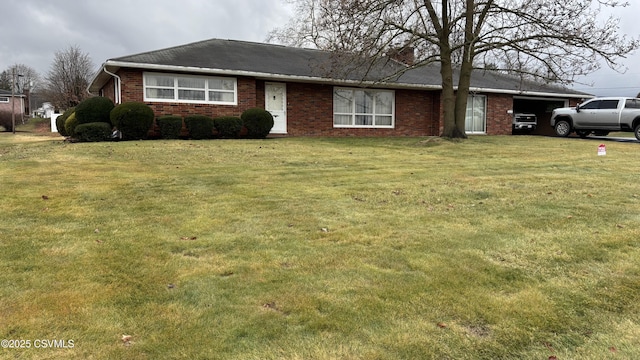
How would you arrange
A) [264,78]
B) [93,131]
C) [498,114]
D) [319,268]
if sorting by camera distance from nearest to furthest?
1. [319,268]
2. [93,131]
3. [264,78]
4. [498,114]

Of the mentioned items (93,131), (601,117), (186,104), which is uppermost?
(186,104)

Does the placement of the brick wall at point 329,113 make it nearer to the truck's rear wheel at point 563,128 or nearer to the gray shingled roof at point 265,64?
the gray shingled roof at point 265,64

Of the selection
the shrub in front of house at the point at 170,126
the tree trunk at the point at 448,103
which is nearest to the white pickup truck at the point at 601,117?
the tree trunk at the point at 448,103

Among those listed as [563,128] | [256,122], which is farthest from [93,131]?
[563,128]

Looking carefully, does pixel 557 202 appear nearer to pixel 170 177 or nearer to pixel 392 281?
pixel 392 281

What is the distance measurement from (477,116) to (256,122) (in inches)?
503

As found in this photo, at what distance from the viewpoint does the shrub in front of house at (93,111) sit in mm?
15336

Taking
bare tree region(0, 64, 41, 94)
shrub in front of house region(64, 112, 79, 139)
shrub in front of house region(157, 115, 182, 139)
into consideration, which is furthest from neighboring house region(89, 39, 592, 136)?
bare tree region(0, 64, 41, 94)

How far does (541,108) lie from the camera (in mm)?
27125

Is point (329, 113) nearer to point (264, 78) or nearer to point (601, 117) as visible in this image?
point (264, 78)

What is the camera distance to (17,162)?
9.40 m

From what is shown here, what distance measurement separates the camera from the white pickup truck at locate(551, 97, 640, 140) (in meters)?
18.2

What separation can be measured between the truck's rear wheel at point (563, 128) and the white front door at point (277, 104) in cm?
1288

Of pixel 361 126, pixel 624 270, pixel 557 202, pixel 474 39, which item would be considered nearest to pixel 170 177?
pixel 557 202
